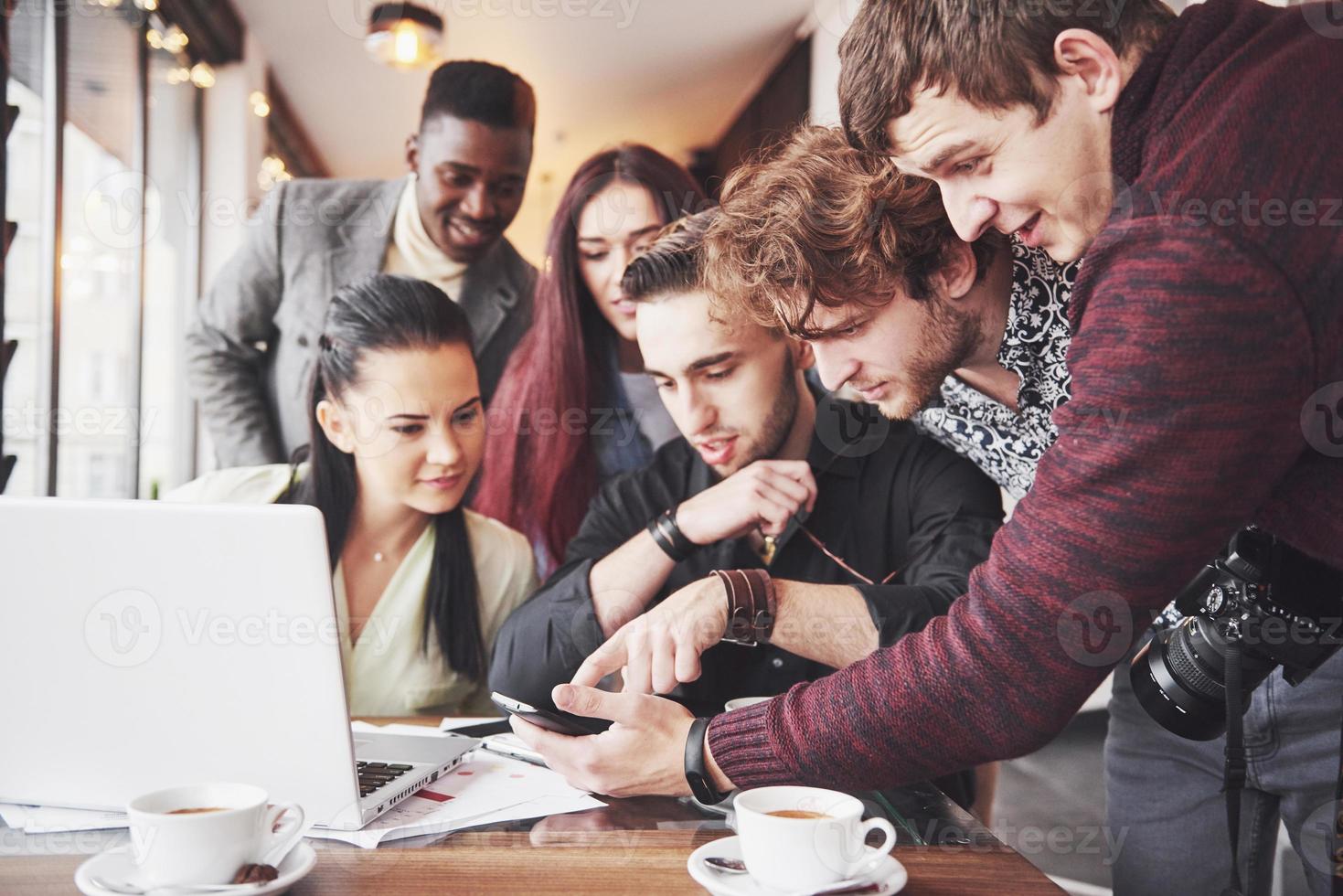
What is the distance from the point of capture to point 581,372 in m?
2.31

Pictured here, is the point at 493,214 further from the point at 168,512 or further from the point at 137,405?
the point at 168,512

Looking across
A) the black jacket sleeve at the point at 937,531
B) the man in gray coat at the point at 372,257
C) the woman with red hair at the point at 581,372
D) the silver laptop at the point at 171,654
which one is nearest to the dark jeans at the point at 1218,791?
the black jacket sleeve at the point at 937,531

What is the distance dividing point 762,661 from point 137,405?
185 centimetres

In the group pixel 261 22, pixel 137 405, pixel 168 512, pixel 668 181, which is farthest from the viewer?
pixel 137 405

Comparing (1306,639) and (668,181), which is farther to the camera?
(668,181)

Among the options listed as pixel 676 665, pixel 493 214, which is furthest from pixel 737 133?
pixel 676 665

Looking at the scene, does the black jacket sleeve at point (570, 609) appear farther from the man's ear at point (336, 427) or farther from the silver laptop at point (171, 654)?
the silver laptop at point (171, 654)

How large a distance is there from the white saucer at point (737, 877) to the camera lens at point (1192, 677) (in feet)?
1.53

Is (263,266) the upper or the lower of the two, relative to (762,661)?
upper

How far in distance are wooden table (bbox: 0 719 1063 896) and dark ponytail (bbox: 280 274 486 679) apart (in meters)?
1.23

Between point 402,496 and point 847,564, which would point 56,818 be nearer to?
point 402,496

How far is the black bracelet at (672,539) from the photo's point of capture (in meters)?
2.11

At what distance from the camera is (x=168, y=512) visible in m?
1.02

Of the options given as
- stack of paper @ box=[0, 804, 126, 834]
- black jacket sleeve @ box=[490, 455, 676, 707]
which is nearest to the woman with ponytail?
black jacket sleeve @ box=[490, 455, 676, 707]
